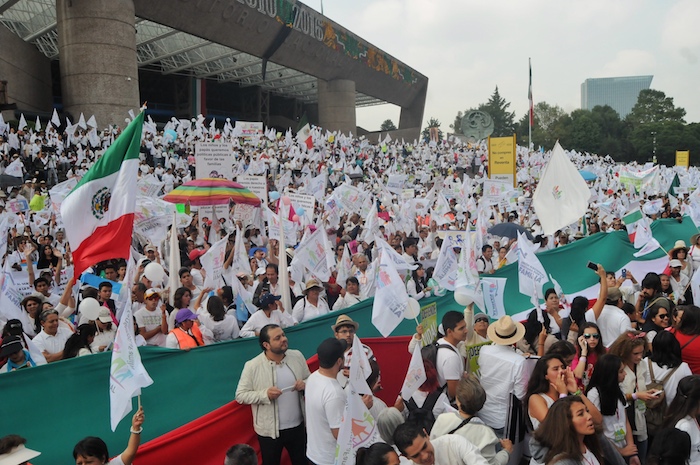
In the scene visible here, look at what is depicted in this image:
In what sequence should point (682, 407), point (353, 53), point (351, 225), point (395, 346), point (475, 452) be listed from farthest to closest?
point (353, 53) → point (351, 225) → point (395, 346) → point (682, 407) → point (475, 452)

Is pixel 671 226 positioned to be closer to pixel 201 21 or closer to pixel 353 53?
pixel 201 21

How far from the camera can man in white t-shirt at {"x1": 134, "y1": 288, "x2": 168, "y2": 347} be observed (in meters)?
5.60

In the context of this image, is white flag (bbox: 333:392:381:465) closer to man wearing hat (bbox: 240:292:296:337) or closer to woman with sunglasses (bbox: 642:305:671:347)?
man wearing hat (bbox: 240:292:296:337)

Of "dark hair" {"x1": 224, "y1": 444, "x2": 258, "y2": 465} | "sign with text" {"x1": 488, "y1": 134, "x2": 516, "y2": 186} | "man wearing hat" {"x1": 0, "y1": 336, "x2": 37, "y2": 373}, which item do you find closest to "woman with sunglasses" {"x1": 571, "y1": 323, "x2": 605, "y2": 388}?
"dark hair" {"x1": 224, "y1": 444, "x2": 258, "y2": 465}

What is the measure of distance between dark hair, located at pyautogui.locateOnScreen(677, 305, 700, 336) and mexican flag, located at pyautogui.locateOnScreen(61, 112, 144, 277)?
4.04 metres

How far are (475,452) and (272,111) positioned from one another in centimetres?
5431

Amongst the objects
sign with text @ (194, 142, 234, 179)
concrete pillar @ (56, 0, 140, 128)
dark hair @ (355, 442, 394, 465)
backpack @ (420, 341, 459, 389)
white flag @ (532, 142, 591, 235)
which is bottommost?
dark hair @ (355, 442, 394, 465)

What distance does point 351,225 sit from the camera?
1275 cm

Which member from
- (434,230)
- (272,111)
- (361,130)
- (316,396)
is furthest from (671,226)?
(361,130)

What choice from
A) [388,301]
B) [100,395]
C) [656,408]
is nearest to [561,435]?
[656,408]

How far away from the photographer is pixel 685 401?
3797 mm

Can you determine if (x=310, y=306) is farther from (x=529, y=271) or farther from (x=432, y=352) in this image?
(x=432, y=352)

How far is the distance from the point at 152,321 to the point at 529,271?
3450 mm

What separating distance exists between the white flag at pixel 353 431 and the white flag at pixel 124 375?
42.6 inches
